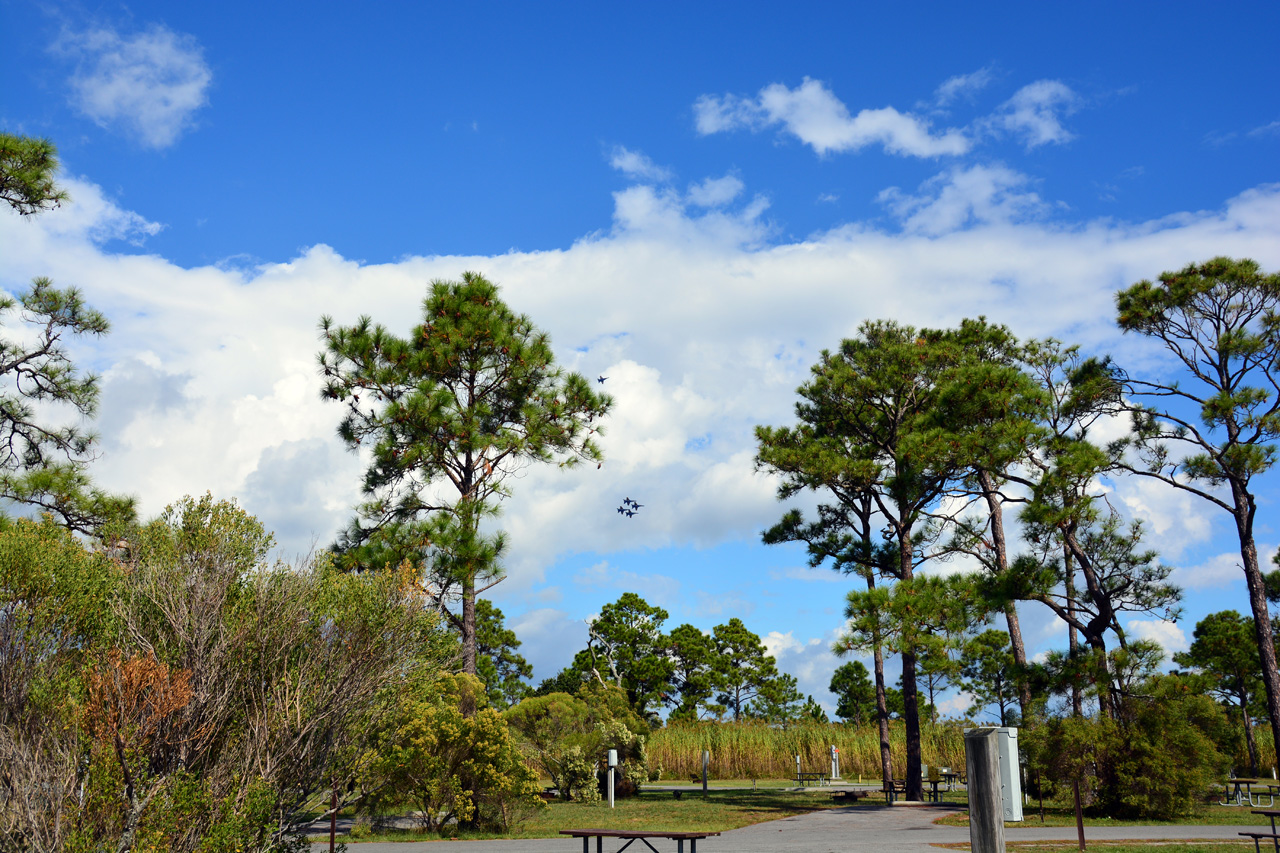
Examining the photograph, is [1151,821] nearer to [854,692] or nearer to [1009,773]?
[1009,773]

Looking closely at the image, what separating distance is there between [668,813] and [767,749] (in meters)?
15.9

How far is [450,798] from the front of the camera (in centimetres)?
1548

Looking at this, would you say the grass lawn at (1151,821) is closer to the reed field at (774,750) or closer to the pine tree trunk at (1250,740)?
the reed field at (774,750)

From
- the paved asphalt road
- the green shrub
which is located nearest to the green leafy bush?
the paved asphalt road

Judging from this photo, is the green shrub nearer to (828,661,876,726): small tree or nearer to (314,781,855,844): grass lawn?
(314,781,855,844): grass lawn

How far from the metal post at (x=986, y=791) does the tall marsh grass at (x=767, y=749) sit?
2763 centimetres

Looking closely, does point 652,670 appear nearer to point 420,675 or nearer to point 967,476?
point 967,476

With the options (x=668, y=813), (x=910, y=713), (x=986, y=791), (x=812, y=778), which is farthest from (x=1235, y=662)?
(x=986, y=791)

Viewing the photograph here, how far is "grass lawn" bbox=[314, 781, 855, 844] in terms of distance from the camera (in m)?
15.0

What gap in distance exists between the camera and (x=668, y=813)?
17.5 m

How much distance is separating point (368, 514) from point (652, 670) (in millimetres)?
26079

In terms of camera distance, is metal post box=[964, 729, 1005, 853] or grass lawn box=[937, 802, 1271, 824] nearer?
metal post box=[964, 729, 1005, 853]

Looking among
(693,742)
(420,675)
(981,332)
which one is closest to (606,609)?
(693,742)

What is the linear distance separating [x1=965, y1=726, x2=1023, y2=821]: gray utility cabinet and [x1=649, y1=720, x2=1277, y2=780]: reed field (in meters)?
27.9
